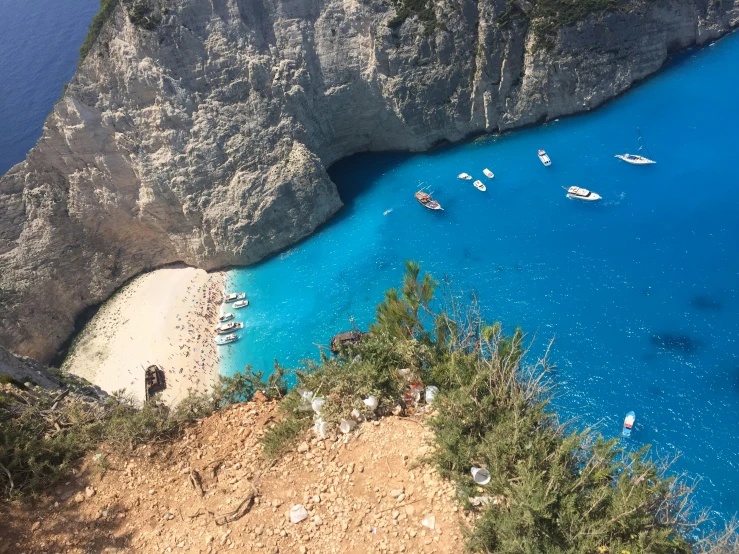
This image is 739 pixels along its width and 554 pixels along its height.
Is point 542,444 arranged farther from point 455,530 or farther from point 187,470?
point 187,470

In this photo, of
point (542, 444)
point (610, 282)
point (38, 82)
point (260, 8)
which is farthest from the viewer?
point (38, 82)

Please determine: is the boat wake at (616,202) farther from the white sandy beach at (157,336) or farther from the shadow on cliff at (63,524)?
the shadow on cliff at (63,524)

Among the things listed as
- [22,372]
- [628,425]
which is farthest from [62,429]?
[628,425]

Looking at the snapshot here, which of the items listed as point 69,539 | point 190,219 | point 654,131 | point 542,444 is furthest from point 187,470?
point 654,131

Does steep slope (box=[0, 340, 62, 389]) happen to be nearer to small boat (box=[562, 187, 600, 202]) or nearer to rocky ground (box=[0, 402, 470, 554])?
rocky ground (box=[0, 402, 470, 554])

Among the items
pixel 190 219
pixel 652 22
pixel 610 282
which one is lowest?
pixel 610 282

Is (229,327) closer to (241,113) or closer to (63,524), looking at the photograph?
(241,113)

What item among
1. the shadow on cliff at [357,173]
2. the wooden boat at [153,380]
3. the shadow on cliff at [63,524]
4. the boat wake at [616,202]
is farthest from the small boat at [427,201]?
the shadow on cliff at [63,524]

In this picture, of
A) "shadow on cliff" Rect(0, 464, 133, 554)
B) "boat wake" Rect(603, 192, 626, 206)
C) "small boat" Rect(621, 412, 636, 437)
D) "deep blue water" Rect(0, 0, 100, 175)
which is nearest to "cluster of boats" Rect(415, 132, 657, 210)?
"boat wake" Rect(603, 192, 626, 206)
